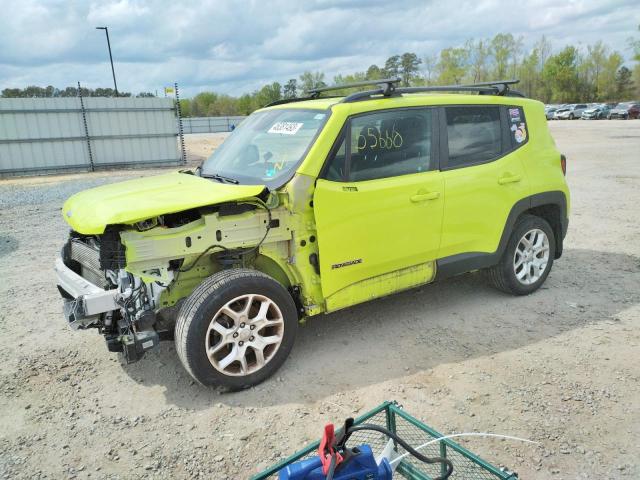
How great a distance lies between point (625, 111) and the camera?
A: 144 feet

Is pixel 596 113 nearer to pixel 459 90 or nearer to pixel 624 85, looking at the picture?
pixel 624 85

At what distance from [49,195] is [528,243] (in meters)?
11.3

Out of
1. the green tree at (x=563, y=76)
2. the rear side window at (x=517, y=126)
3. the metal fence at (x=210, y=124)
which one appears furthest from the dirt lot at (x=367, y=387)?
the green tree at (x=563, y=76)

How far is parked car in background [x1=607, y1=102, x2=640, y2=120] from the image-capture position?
4356 cm

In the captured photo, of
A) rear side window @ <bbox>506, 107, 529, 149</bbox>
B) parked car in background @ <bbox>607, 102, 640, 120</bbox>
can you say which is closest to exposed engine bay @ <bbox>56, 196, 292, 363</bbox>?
rear side window @ <bbox>506, 107, 529, 149</bbox>

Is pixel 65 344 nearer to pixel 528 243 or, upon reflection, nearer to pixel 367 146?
pixel 367 146

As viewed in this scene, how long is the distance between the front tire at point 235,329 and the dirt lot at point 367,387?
0.18 meters

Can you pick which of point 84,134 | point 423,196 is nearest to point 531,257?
point 423,196

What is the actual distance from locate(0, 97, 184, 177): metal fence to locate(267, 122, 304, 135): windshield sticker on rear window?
1488 centimetres

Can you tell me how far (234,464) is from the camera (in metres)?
3.02

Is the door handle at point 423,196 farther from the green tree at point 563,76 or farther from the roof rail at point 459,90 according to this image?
the green tree at point 563,76

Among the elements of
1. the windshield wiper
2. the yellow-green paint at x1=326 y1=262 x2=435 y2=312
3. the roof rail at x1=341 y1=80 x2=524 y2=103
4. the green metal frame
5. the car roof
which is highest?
the roof rail at x1=341 y1=80 x2=524 y2=103

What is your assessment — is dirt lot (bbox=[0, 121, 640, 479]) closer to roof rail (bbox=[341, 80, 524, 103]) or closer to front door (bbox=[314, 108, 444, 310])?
front door (bbox=[314, 108, 444, 310])

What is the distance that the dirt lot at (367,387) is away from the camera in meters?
3.06
